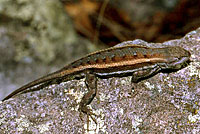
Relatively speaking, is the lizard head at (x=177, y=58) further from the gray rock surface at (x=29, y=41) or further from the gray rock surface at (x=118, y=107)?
the gray rock surface at (x=29, y=41)

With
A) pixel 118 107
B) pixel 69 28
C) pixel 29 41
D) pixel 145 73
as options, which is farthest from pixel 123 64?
pixel 69 28

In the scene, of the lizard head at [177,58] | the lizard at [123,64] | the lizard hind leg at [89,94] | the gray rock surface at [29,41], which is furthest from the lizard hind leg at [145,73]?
the gray rock surface at [29,41]

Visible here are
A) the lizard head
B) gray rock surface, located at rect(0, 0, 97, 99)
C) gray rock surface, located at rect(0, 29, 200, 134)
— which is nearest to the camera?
gray rock surface, located at rect(0, 29, 200, 134)

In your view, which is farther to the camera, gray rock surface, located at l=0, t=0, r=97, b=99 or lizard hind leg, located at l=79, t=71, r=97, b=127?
gray rock surface, located at l=0, t=0, r=97, b=99

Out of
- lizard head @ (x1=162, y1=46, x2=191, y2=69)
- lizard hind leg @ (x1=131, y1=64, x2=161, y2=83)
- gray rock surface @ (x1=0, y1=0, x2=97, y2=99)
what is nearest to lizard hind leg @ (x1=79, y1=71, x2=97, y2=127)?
lizard hind leg @ (x1=131, y1=64, x2=161, y2=83)

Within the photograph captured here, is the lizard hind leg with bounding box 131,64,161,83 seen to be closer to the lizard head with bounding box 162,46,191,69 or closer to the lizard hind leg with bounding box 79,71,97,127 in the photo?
the lizard head with bounding box 162,46,191,69

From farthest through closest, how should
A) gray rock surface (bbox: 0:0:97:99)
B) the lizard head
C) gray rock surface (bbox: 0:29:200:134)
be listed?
1. gray rock surface (bbox: 0:0:97:99)
2. the lizard head
3. gray rock surface (bbox: 0:29:200:134)

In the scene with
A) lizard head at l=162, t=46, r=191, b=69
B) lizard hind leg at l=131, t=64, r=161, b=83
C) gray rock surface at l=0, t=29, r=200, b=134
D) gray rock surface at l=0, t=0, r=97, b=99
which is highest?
gray rock surface at l=0, t=0, r=97, b=99

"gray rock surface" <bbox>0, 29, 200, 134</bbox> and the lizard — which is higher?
the lizard

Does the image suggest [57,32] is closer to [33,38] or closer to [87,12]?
[33,38]

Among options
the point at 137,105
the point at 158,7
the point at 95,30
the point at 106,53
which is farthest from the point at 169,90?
the point at 158,7
